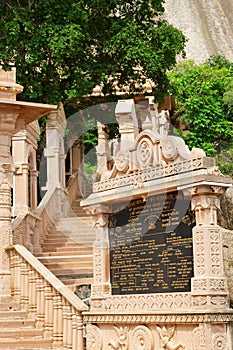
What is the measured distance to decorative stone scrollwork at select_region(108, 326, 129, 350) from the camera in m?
9.93

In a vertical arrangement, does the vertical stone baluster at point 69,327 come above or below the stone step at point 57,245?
below

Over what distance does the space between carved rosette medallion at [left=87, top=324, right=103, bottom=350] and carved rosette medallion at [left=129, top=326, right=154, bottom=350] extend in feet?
2.29

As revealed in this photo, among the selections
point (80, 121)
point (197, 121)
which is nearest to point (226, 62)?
point (197, 121)

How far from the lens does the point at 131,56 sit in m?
18.6

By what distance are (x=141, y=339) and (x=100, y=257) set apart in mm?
1496

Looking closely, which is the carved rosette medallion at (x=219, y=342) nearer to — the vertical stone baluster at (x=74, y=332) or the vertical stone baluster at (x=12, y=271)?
the vertical stone baluster at (x=74, y=332)

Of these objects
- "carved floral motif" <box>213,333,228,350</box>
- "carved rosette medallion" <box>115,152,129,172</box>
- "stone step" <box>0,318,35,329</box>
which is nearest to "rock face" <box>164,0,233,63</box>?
"stone step" <box>0,318,35,329</box>

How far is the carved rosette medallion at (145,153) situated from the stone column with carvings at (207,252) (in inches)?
43.9

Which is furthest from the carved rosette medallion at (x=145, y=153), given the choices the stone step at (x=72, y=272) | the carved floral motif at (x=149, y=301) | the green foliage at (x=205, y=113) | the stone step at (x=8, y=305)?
the green foliage at (x=205, y=113)

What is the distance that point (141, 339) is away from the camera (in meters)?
9.62

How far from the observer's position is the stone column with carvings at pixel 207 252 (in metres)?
8.81

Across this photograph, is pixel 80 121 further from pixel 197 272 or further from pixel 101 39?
pixel 197 272

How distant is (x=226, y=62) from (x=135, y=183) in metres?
36.8

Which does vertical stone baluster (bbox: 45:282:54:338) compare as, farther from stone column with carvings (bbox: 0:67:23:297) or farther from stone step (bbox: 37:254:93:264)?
stone step (bbox: 37:254:93:264)
